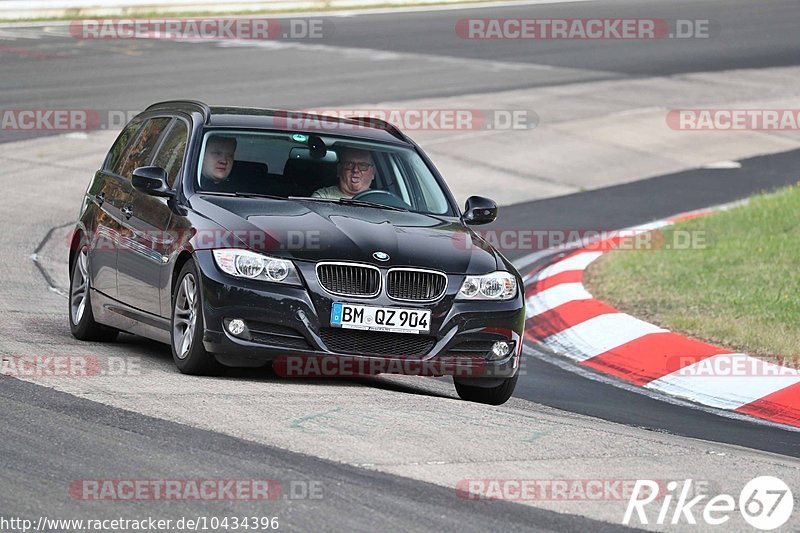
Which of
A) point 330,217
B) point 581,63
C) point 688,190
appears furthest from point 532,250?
point 581,63

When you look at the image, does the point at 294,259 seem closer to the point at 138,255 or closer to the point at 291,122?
the point at 138,255

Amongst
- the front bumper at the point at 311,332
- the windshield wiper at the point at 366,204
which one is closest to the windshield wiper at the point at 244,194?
the windshield wiper at the point at 366,204

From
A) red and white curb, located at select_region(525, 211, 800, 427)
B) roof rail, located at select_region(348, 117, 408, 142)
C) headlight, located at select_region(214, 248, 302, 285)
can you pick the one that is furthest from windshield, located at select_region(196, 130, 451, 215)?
red and white curb, located at select_region(525, 211, 800, 427)

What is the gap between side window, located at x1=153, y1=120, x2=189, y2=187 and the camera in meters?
9.52

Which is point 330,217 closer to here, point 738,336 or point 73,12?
point 738,336

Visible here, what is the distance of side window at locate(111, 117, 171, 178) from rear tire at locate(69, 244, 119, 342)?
22.8 inches

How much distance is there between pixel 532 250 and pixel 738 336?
205 inches

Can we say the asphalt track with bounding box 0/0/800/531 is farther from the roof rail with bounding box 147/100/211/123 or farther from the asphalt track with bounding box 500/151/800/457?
the roof rail with bounding box 147/100/211/123

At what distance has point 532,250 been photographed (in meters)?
15.9

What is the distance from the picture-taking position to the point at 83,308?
10.2m

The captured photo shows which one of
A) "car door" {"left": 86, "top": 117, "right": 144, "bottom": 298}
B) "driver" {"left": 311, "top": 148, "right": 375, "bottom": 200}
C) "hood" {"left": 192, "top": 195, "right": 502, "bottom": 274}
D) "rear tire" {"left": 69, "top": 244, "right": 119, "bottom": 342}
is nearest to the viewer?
"hood" {"left": 192, "top": 195, "right": 502, "bottom": 274}

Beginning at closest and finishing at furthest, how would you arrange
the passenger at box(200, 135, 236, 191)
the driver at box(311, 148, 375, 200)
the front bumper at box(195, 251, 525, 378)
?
the front bumper at box(195, 251, 525, 378)
the passenger at box(200, 135, 236, 191)
the driver at box(311, 148, 375, 200)

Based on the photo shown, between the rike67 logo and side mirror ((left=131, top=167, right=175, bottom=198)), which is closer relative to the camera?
the rike67 logo

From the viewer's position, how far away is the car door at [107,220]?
9.78m
